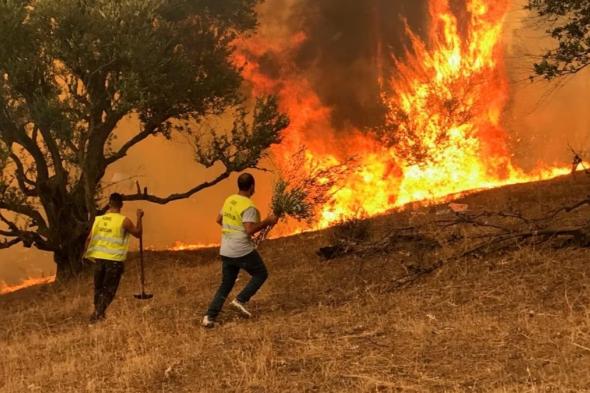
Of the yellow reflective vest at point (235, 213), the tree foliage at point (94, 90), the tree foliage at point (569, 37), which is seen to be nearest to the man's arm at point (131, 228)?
the yellow reflective vest at point (235, 213)

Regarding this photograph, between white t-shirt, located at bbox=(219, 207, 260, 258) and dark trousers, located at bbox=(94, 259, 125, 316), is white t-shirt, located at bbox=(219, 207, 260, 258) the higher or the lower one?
the higher one

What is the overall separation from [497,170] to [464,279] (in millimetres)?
23374

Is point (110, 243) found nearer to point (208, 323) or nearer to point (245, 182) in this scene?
point (208, 323)

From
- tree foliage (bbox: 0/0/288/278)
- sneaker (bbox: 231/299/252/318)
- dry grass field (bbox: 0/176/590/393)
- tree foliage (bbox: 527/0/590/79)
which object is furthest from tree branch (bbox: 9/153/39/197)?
tree foliage (bbox: 527/0/590/79)

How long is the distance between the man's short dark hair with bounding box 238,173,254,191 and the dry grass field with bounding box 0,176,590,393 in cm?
201

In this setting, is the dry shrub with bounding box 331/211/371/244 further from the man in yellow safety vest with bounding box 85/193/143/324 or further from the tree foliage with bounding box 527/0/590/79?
the man in yellow safety vest with bounding box 85/193/143/324

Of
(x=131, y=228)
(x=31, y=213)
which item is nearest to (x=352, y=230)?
(x=131, y=228)

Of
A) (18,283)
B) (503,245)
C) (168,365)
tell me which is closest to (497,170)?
(503,245)

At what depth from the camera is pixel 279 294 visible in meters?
11.4

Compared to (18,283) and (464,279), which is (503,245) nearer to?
(464,279)

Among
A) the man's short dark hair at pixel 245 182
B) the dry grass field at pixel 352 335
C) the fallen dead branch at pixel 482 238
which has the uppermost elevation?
the man's short dark hair at pixel 245 182

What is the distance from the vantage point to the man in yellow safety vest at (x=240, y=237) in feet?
27.8

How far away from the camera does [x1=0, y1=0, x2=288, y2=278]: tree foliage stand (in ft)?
51.9

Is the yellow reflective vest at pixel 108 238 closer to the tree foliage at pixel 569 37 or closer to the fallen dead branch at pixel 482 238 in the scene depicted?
the fallen dead branch at pixel 482 238
